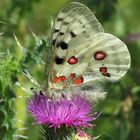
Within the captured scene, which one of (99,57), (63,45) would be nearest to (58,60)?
(63,45)


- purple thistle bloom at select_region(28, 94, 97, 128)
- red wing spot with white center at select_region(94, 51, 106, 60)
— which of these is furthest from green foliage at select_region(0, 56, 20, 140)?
red wing spot with white center at select_region(94, 51, 106, 60)

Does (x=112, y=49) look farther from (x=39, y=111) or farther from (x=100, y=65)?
(x=39, y=111)

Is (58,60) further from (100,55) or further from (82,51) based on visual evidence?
(100,55)

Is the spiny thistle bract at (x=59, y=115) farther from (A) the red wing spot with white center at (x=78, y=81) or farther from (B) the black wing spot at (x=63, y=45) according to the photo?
(B) the black wing spot at (x=63, y=45)

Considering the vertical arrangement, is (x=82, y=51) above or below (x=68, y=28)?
below

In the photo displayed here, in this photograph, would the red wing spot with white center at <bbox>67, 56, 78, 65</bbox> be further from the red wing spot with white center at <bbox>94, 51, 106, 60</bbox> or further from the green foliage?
the green foliage

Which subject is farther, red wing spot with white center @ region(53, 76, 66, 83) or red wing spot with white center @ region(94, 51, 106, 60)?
red wing spot with white center @ region(94, 51, 106, 60)

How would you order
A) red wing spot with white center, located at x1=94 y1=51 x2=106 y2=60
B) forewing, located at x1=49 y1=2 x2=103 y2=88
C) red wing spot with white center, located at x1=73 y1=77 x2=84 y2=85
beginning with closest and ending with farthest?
forewing, located at x1=49 y1=2 x2=103 y2=88
red wing spot with white center, located at x1=73 y1=77 x2=84 y2=85
red wing spot with white center, located at x1=94 y1=51 x2=106 y2=60

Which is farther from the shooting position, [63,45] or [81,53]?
[81,53]
